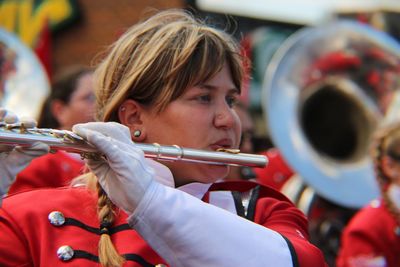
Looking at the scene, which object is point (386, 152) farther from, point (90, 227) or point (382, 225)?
point (90, 227)

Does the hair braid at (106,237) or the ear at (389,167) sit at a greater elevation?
the hair braid at (106,237)

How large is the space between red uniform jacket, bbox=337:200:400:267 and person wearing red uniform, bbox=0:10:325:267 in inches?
49.5

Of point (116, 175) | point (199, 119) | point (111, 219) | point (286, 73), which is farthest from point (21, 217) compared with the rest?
point (286, 73)

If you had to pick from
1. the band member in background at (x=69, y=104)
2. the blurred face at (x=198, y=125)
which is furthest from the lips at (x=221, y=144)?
the band member in background at (x=69, y=104)

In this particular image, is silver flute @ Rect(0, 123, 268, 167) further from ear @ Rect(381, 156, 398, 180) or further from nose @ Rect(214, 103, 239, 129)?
ear @ Rect(381, 156, 398, 180)

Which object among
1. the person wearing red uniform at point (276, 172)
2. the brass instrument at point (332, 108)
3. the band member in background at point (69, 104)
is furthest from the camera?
the brass instrument at point (332, 108)

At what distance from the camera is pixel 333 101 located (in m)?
6.43

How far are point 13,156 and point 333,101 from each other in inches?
197

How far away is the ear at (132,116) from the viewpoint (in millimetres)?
2043

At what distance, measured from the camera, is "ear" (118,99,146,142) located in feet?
6.70

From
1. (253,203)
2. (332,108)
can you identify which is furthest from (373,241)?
(332,108)

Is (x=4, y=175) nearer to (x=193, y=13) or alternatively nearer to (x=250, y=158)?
(x=250, y=158)

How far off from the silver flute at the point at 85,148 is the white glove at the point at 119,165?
0.11 feet

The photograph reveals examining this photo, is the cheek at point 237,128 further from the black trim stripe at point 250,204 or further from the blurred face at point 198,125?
the black trim stripe at point 250,204
